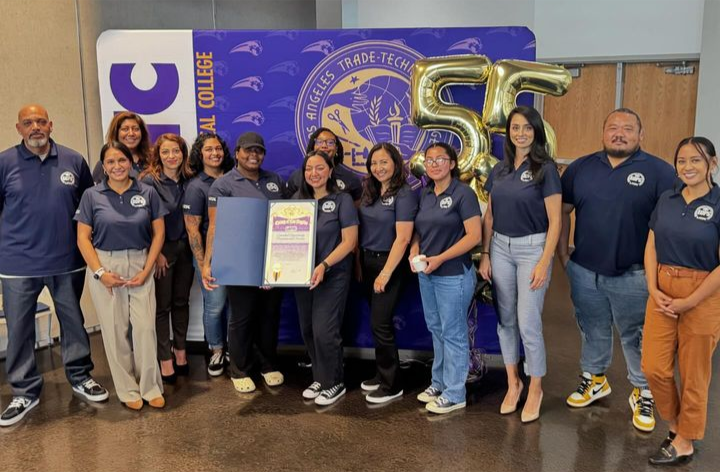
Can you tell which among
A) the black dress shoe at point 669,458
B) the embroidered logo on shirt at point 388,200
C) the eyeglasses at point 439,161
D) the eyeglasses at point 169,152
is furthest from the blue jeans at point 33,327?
the black dress shoe at point 669,458

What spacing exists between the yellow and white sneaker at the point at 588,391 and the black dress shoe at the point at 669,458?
632 mm

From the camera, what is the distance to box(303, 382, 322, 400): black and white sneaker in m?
3.77

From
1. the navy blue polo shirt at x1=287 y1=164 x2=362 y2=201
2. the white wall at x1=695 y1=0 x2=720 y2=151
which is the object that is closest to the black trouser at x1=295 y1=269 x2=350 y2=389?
the navy blue polo shirt at x1=287 y1=164 x2=362 y2=201

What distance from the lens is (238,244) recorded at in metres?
3.55

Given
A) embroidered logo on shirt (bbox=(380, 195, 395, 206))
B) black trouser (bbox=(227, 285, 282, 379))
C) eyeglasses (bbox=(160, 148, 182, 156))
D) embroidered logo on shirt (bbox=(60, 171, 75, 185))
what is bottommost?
black trouser (bbox=(227, 285, 282, 379))

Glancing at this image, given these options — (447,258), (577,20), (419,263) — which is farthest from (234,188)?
(577,20)

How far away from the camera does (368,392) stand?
3.84m

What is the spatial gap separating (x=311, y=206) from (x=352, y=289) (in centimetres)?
86

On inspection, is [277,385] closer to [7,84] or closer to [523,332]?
[523,332]

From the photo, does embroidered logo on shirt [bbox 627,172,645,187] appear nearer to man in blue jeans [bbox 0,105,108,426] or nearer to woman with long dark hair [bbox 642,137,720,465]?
woman with long dark hair [bbox 642,137,720,465]

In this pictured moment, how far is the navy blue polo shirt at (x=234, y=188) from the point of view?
374 centimetres

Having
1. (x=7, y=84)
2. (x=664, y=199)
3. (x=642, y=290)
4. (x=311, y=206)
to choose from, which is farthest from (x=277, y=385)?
(x=7, y=84)

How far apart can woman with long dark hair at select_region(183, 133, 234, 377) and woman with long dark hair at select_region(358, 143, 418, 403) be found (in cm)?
97

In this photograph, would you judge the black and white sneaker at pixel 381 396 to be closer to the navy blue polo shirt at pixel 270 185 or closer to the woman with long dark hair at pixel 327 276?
the woman with long dark hair at pixel 327 276
